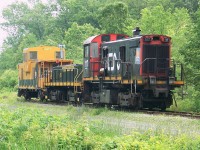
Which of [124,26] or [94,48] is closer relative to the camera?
[94,48]

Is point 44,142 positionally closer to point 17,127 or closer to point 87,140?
point 87,140

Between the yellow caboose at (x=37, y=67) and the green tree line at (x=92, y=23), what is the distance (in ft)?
25.4

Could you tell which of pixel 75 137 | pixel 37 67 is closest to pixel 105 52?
pixel 37 67

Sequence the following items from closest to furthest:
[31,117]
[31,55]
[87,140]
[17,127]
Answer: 1. [87,140]
2. [17,127]
3. [31,117]
4. [31,55]

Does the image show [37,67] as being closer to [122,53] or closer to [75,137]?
[122,53]

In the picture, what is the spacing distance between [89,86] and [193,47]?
7.16 metres

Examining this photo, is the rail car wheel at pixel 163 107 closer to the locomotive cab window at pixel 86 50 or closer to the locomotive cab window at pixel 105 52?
the locomotive cab window at pixel 105 52

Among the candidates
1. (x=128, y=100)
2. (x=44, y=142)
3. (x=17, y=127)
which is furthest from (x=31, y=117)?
(x=128, y=100)

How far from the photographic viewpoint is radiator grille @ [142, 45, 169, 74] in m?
20.6

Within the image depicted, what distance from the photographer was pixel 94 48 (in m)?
24.4

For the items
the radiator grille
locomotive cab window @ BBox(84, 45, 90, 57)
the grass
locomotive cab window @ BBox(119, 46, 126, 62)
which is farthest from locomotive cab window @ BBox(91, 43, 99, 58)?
the grass

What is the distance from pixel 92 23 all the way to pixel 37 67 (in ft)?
184

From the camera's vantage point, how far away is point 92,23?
8806 centimetres

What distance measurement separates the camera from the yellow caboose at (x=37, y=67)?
3222 cm
